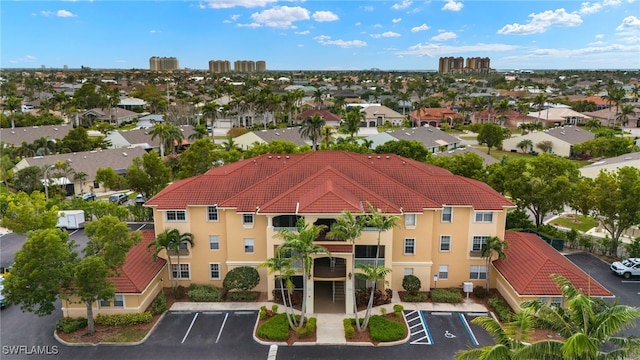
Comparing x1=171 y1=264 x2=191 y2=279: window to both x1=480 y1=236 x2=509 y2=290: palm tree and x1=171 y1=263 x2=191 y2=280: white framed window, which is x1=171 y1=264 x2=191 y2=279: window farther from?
x1=480 y1=236 x2=509 y2=290: palm tree

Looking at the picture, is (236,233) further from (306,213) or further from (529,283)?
(529,283)

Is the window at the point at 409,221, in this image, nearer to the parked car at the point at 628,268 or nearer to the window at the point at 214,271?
the window at the point at 214,271

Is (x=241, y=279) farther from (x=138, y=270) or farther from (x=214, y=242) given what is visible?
(x=138, y=270)

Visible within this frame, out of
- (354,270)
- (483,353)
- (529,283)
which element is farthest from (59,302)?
(529,283)

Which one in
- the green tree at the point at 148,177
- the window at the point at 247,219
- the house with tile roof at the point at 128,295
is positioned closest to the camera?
the house with tile roof at the point at 128,295

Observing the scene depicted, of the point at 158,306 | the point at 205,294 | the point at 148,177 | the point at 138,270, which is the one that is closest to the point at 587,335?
the point at 205,294

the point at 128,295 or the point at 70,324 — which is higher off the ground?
the point at 128,295

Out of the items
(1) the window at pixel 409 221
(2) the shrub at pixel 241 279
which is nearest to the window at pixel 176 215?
(2) the shrub at pixel 241 279
